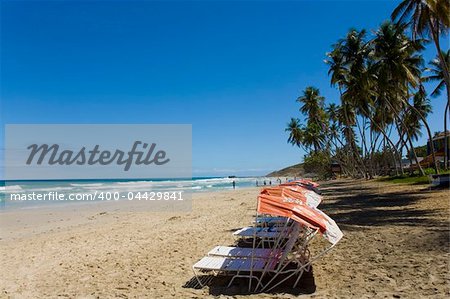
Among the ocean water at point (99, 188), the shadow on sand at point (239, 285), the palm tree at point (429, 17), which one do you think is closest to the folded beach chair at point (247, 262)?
the shadow on sand at point (239, 285)

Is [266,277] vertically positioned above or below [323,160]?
below

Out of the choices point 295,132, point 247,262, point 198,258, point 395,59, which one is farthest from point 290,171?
point 247,262

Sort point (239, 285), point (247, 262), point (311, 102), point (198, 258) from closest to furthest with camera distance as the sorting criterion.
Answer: point (239, 285), point (247, 262), point (198, 258), point (311, 102)

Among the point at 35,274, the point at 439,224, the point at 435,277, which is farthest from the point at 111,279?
the point at 439,224

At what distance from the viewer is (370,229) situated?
361 inches

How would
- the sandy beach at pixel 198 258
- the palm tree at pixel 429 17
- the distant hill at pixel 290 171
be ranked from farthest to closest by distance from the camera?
the distant hill at pixel 290 171 < the palm tree at pixel 429 17 < the sandy beach at pixel 198 258

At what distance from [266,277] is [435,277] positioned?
101 inches

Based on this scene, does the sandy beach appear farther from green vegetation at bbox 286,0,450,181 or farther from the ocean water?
the ocean water

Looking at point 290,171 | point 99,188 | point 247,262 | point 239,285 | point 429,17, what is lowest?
point 239,285

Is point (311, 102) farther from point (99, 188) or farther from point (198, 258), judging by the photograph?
point (198, 258)

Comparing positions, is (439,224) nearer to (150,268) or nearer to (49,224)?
A: (150,268)

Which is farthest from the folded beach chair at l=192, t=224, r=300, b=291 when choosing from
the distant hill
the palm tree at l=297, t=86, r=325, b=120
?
the distant hill

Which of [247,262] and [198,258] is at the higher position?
[247,262]

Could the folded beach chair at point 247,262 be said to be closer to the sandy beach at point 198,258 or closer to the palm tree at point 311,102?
the sandy beach at point 198,258
